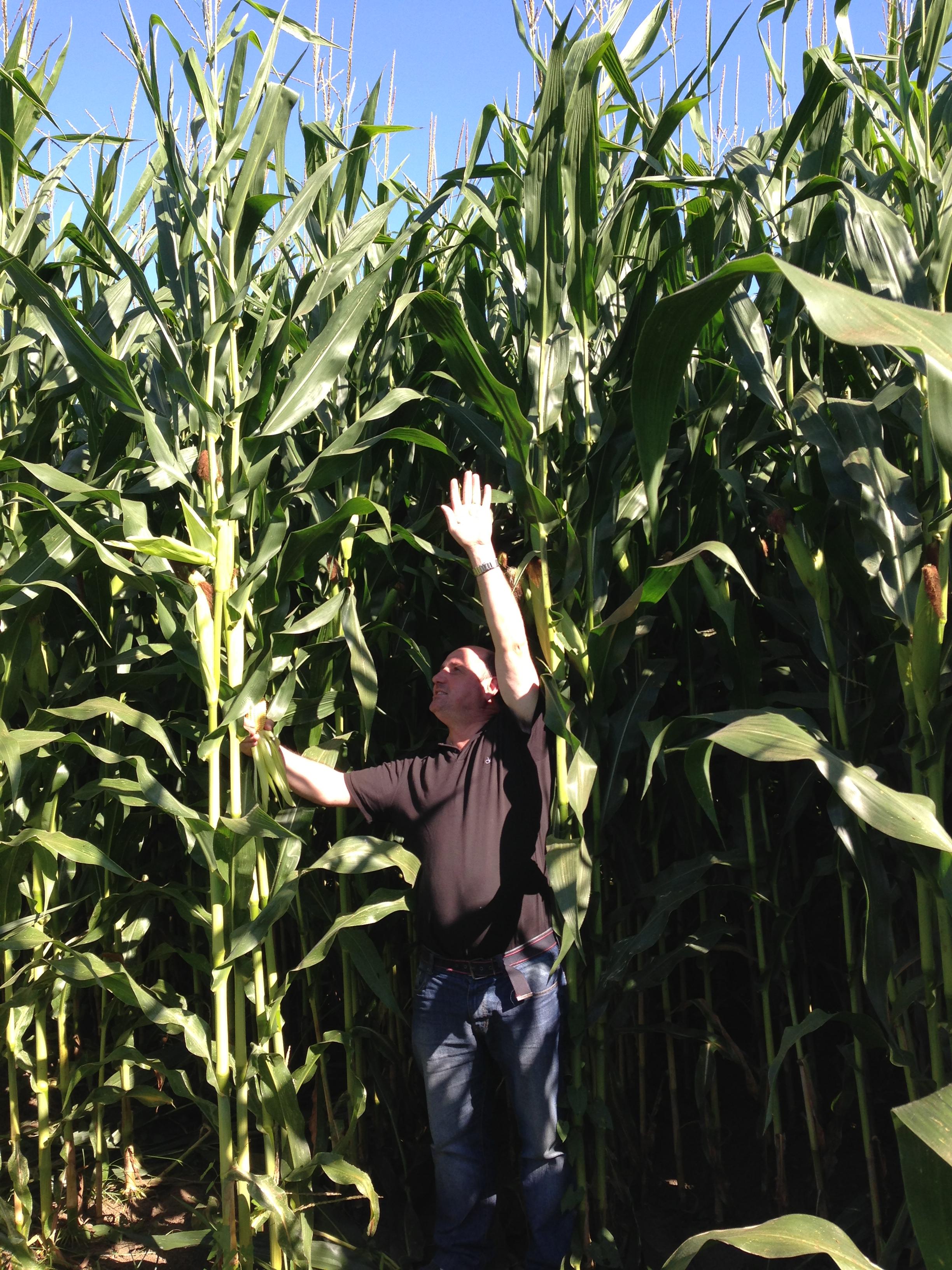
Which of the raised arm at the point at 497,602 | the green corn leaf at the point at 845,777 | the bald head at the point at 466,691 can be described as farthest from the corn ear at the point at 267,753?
the green corn leaf at the point at 845,777

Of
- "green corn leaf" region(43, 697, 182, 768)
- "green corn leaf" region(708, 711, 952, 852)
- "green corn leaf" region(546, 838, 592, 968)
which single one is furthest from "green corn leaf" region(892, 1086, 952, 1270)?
"green corn leaf" region(43, 697, 182, 768)

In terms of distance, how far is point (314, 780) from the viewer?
250 cm

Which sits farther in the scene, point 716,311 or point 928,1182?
point 716,311

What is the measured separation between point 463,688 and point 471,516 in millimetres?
461

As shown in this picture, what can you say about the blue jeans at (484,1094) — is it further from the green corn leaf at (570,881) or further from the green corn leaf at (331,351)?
the green corn leaf at (331,351)

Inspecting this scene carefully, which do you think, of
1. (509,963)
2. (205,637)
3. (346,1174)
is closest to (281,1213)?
(346,1174)

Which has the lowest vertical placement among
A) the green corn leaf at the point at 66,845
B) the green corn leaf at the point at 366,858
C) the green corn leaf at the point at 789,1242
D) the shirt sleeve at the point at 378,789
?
the green corn leaf at the point at 789,1242

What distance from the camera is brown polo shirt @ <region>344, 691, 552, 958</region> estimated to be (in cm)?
248

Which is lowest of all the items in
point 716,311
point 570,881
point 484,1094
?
point 484,1094

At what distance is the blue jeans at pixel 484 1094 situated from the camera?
240cm

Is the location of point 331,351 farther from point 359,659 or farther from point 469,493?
point 359,659

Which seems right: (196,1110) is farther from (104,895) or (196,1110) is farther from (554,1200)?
(554,1200)

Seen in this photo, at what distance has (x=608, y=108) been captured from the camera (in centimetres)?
260

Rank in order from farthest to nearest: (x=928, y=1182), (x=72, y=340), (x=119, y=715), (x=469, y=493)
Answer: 1. (x=469, y=493)
2. (x=119, y=715)
3. (x=72, y=340)
4. (x=928, y=1182)
